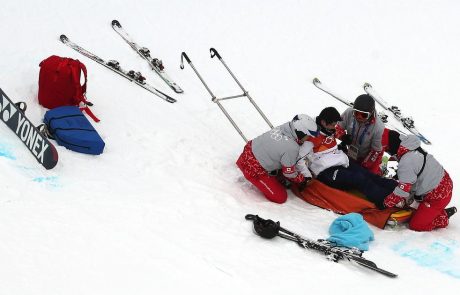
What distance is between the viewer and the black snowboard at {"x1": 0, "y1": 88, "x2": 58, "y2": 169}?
207 inches

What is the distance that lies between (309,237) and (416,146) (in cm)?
148

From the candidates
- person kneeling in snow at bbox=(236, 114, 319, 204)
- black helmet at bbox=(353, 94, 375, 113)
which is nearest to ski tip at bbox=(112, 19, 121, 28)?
person kneeling in snow at bbox=(236, 114, 319, 204)

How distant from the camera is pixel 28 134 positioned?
5.42 meters

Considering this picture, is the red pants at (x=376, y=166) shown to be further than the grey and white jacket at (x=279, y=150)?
A: Yes

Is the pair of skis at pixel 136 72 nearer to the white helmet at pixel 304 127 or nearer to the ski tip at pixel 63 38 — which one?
the ski tip at pixel 63 38

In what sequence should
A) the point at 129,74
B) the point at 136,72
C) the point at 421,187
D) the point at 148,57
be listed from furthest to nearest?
1. the point at 148,57
2. the point at 136,72
3. the point at 129,74
4. the point at 421,187

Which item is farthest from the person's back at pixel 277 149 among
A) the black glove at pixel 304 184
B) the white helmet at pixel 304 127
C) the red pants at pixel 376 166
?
the red pants at pixel 376 166

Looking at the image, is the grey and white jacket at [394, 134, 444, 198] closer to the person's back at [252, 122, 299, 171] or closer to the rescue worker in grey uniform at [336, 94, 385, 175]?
the rescue worker in grey uniform at [336, 94, 385, 175]

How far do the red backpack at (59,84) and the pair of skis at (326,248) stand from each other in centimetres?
280

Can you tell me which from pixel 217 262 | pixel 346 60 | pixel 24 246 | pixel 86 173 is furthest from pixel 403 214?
pixel 346 60

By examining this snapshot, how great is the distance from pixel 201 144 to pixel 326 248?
2.56 m

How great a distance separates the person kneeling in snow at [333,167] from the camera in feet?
19.4

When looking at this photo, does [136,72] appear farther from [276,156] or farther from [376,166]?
[376,166]

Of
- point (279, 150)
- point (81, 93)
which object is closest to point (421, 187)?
point (279, 150)
